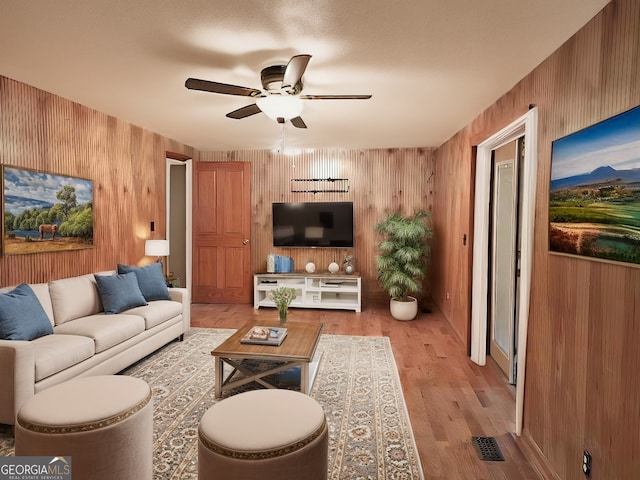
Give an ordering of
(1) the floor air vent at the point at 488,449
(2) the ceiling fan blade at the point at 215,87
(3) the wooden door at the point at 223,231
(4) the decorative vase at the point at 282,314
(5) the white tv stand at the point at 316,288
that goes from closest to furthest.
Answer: (1) the floor air vent at the point at 488,449, (2) the ceiling fan blade at the point at 215,87, (4) the decorative vase at the point at 282,314, (5) the white tv stand at the point at 316,288, (3) the wooden door at the point at 223,231

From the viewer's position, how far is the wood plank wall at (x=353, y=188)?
6160 mm

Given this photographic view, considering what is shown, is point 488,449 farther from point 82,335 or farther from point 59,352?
point 82,335

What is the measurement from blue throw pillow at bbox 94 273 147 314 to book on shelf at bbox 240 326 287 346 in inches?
53.0

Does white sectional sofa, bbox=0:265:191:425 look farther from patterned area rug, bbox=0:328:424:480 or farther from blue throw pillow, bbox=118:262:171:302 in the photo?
patterned area rug, bbox=0:328:424:480

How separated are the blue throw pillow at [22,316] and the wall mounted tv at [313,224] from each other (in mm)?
3686

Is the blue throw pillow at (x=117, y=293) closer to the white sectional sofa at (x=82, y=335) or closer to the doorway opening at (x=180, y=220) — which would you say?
the white sectional sofa at (x=82, y=335)

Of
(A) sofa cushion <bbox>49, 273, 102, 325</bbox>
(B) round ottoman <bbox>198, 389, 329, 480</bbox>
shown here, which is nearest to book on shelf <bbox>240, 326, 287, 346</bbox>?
(B) round ottoman <bbox>198, 389, 329, 480</bbox>

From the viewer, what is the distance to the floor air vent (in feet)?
7.58

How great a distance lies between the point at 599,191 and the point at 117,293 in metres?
3.84

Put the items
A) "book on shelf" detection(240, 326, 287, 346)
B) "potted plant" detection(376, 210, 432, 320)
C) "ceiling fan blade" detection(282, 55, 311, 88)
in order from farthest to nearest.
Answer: "potted plant" detection(376, 210, 432, 320)
"book on shelf" detection(240, 326, 287, 346)
"ceiling fan blade" detection(282, 55, 311, 88)

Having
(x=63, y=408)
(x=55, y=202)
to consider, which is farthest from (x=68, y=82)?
(x=63, y=408)

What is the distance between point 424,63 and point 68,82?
112 inches

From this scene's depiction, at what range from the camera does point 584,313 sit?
192cm

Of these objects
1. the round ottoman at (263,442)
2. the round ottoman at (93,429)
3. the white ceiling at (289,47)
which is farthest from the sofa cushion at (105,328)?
the white ceiling at (289,47)
